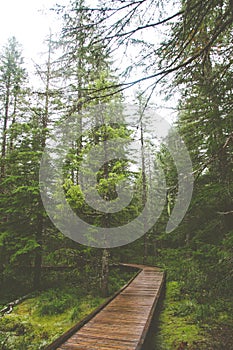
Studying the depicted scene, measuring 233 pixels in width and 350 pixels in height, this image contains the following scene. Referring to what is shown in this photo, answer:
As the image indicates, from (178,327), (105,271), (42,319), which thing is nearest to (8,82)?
(105,271)

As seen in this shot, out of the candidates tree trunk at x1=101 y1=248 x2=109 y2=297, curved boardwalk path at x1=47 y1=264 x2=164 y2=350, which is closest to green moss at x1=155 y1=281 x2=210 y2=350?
curved boardwalk path at x1=47 y1=264 x2=164 y2=350

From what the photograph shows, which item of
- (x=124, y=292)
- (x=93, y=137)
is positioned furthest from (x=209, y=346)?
(x=93, y=137)

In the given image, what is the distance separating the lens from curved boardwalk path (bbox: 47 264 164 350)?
452 cm

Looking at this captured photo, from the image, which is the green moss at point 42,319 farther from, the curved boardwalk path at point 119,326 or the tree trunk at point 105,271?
the curved boardwalk path at point 119,326

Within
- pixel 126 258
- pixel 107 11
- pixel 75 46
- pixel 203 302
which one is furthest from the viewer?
pixel 126 258

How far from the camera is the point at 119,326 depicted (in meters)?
5.43

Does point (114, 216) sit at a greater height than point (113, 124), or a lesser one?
lesser

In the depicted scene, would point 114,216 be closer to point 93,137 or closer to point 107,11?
point 93,137

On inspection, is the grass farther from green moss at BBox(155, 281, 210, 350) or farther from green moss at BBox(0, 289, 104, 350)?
green moss at BBox(155, 281, 210, 350)

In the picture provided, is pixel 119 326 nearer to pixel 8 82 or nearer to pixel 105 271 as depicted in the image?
pixel 105 271

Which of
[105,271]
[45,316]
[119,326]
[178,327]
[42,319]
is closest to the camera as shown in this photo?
[119,326]

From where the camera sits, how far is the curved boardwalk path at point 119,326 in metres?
4.52

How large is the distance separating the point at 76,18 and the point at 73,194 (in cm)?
679

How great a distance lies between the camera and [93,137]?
37.8 ft
